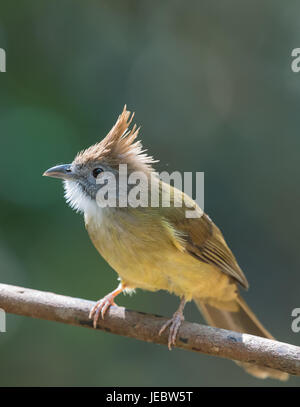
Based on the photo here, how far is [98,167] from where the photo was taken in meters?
3.38

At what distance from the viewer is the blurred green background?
4871 millimetres

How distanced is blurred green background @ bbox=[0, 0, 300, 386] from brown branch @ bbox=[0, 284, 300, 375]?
164 cm

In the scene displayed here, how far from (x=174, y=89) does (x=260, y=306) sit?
248 cm

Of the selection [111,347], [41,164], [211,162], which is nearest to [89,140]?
[41,164]

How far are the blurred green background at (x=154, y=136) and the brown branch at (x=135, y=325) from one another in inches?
64.6

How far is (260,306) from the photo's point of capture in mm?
5039

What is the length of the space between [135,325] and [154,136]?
2673 millimetres
